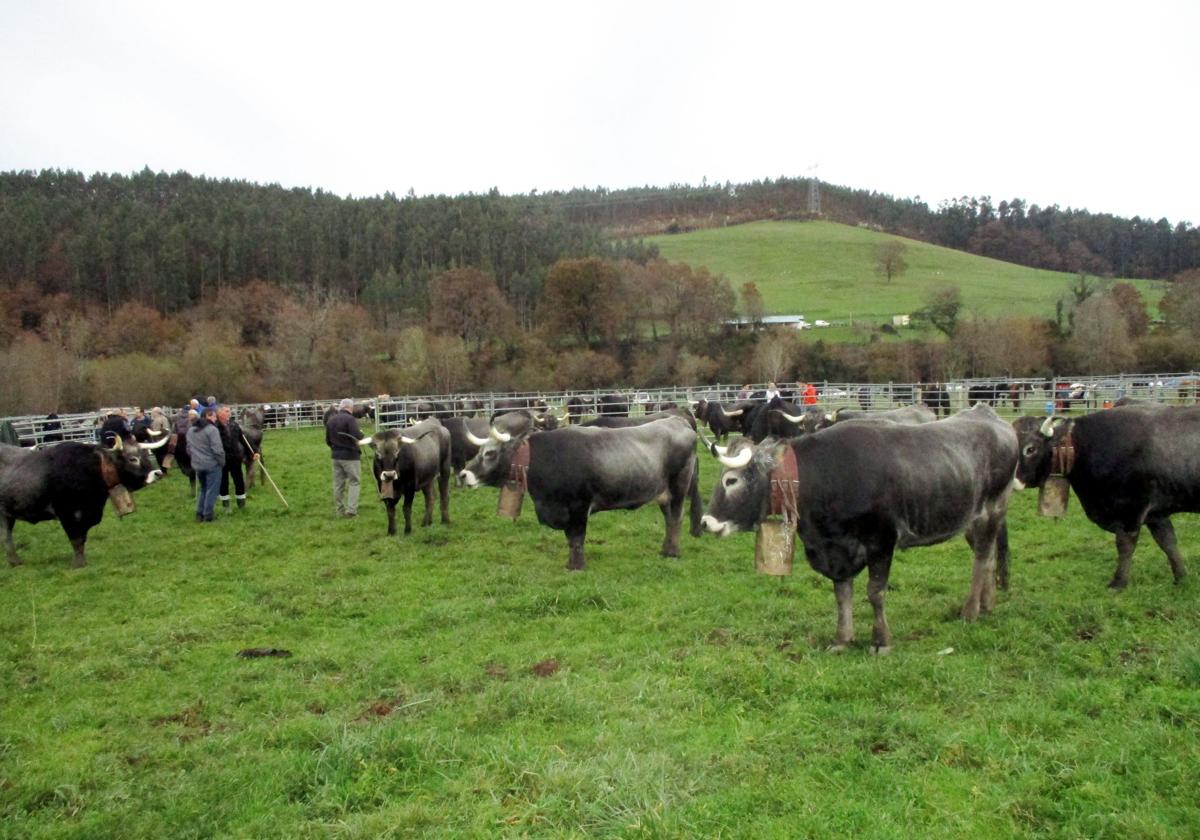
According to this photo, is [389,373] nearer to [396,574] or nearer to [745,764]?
[396,574]

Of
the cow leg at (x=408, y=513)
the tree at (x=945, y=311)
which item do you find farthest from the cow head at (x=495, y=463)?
the tree at (x=945, y=311)

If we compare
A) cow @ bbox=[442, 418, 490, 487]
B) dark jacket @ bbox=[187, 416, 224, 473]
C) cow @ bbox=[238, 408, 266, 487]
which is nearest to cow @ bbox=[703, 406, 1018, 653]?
cow @ bbox=[442, 418, 490, 487]

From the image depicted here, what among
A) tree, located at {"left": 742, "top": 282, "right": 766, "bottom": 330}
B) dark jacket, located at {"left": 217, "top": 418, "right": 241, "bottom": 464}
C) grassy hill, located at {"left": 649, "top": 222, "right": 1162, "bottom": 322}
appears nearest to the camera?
dark jacket, located at {"left": 217, "top": 418, "right": 241, "bottom": 464}

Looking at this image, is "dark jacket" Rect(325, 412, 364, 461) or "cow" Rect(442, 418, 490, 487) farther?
"cow" Rect(442, 418, 490, 487)

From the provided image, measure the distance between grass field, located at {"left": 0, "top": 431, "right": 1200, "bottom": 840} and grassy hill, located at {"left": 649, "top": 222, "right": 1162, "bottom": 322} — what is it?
6267cm

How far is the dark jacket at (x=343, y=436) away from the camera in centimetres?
1403

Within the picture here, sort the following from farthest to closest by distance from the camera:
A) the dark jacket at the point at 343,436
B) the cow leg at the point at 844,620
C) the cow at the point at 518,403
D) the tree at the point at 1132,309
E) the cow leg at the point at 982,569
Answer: the tree at the point at 1132,309
the cow at the point at 518,403
the dark jacket at the point at 343,436
the cow leg at the point at 982,569
the cow leg at the point at 844,620

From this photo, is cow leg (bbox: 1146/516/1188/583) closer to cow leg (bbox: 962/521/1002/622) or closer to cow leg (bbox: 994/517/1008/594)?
cow leg (bbox: 994/517/1008/594)

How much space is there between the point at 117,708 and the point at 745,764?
4856mm

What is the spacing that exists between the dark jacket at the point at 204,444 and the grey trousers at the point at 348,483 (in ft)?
6.72

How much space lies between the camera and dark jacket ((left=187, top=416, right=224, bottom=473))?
14.0m

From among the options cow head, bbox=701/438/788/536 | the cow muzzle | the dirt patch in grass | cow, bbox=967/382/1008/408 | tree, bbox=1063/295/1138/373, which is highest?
tree, bbox=1063/295/1138/373

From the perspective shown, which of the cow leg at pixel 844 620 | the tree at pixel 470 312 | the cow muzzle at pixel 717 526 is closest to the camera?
the cow leg at pixel 844 620

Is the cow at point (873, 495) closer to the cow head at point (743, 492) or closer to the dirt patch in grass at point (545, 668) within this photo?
the cow head at point (743, 492)
